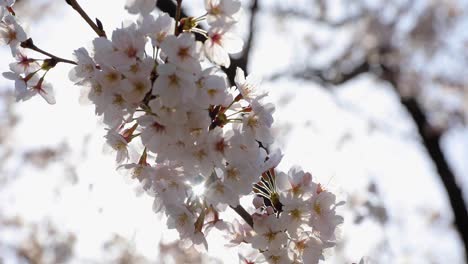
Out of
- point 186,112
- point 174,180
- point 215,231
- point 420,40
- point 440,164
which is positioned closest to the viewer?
point 186,112

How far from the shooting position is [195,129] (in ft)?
3.67

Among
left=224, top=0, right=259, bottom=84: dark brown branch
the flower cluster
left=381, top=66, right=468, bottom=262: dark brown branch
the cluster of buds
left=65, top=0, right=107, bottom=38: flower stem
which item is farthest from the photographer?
left=381, top=66, right=468, bottom=262: dark brown branch

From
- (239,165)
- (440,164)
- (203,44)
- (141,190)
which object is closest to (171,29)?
(203,44)

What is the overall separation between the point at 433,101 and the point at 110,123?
814 cm

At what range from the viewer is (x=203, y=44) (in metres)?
1.17

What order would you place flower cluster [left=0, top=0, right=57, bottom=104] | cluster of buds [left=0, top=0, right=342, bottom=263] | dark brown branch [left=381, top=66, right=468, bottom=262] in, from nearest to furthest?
1. cluster of buds [left=0, top=0, right=342, bottom=263]
2. flower cluster [left=0, top=0, right=57, bottom=104]
3. dark brown branch [left=381, top=66, right=468, bottom=262]

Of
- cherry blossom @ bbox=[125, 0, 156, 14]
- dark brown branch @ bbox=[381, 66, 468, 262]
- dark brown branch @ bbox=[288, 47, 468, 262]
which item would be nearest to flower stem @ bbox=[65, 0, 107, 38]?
cherry blossom @ bbox=[125, 0, 156, 14]

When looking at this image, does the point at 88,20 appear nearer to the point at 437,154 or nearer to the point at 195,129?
the point at 195,129

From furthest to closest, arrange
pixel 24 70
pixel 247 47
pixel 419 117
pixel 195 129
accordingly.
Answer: pixel 419 117
pixel 247 47
pixel 24 70
pixel 195 129

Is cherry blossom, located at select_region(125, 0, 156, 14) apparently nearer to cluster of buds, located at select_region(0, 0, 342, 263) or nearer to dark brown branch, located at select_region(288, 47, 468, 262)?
cluster of buds, located at select_region(0, 0, 342, 263)

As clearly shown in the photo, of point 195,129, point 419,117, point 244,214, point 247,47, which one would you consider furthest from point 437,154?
point 195,129

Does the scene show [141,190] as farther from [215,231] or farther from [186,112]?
[186,112]

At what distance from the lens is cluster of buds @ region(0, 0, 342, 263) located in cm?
109

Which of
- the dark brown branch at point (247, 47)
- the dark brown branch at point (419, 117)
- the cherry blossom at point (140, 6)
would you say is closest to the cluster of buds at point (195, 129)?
the cherry blossom at point (140, 6)
